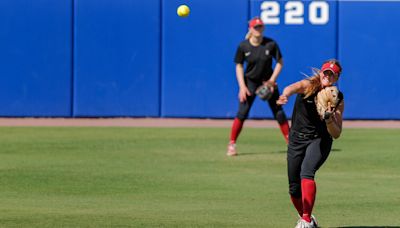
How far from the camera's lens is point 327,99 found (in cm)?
982

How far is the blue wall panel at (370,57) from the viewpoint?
867 inches

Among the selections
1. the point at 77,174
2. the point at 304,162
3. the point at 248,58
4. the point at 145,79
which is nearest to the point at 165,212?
the point at 304,162

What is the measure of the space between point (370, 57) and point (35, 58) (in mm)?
7088

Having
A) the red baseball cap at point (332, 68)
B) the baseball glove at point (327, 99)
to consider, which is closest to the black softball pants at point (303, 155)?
the baseball glove at point (327, 99)

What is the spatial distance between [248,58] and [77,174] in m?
3.67

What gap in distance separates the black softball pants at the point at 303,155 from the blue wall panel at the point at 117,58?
39.7ft

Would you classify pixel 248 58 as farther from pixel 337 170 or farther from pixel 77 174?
pixel 77 174

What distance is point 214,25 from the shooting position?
22.2 meters

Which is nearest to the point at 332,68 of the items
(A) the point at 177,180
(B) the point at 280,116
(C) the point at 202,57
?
(A) the point at 177,180

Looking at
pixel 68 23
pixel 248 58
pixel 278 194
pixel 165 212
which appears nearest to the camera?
pixel 165 212

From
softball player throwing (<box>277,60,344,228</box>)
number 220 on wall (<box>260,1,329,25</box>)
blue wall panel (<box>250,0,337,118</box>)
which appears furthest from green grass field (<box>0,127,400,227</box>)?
number 220 on wall (<box>260,1,329,25</box>)

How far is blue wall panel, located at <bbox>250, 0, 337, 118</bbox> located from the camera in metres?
22.0

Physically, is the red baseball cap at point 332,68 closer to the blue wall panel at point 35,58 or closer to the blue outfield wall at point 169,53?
the blue outfield wall at point 169,53

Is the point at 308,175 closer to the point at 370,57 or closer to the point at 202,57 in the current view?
the point at 202,57
